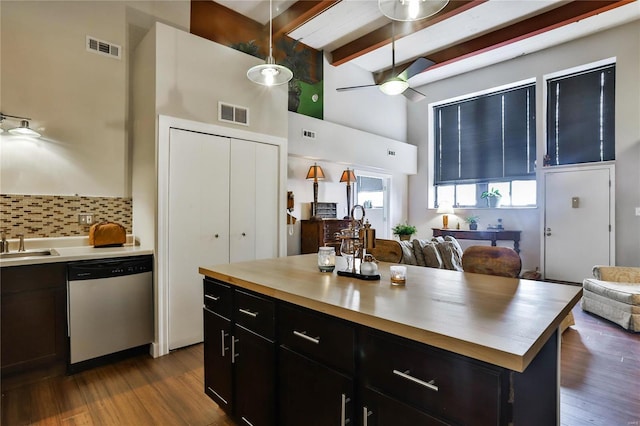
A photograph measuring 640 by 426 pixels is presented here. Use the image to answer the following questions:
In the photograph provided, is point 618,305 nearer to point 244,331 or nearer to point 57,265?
point 244,331

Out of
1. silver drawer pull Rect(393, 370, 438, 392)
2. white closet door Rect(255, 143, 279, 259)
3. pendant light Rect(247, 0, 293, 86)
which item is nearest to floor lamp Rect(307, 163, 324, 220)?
white closet door Rect(255, 143, 279, 259)

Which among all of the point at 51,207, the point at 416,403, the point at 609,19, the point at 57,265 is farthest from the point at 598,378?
the point at 609,19

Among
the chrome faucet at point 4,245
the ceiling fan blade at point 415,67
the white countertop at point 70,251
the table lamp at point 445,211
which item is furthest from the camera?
the table lamp at point 445,211

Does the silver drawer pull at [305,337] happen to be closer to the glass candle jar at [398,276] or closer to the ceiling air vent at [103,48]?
the glass candle jar at [398,276]

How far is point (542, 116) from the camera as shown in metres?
6.20

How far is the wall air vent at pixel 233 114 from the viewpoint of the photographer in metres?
3.52

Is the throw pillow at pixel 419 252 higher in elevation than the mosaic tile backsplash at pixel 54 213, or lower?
lower

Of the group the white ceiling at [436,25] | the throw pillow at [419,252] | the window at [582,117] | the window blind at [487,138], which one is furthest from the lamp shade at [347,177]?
the window at [582,117]

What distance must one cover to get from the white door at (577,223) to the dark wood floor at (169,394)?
2888 mm

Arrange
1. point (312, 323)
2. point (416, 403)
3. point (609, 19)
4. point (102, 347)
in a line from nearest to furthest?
1. point (416, 403)
2. point (312, 323)
3. point (102, 347)
4. point (609, 19)

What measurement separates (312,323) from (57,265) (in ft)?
7.93

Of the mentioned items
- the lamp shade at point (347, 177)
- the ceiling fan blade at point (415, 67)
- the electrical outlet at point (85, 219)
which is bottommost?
the electrical outlet at point (85, 219)

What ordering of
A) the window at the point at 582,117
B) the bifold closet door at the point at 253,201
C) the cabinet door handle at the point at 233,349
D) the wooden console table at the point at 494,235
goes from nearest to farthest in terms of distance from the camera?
the cabinet door handle at the point at 233,349 → the bifold closet door at the point at 253,201 → the window at the point at 582,117 → the wooden console table at the point at 494,235

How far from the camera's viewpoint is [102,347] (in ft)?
9.34
